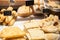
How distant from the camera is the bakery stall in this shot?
798 mm

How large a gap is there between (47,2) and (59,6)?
122 millimetres

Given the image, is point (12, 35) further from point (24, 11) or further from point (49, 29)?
point (24, 11)

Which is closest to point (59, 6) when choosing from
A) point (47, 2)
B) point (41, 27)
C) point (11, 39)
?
point (47, 2)

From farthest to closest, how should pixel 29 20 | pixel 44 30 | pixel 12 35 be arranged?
pixel 29 20 → pixel 44 30 → pixel 12 35

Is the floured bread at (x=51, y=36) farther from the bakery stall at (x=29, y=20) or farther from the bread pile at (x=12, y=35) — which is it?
the bread pile at (x=12, y=35)

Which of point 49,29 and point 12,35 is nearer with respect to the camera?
point 12,35

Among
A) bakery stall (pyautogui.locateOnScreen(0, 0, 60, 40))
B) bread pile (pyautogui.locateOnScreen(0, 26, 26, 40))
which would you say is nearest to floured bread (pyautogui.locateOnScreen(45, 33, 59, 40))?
bakery stall (pyautogui.locateOnScreen(0, 0, 60, 40))

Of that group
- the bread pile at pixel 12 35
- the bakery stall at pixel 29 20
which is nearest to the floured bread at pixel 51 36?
the bakery stall at pixel 29 20

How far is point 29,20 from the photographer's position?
1.16m

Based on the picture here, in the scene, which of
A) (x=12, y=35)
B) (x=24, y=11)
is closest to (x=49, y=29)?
(x=12, y=35)

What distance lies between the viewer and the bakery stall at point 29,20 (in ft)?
2.62

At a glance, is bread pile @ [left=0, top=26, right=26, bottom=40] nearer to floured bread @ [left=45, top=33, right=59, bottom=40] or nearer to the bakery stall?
the bakery stall

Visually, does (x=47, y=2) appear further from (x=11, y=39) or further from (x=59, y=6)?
(x=11, y=39)

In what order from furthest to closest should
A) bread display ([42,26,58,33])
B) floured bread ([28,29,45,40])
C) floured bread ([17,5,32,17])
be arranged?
floured bread ([17,5,32,17]) < bread display ([42,26,58,33]) < floured bread ([28,29,45,40])
